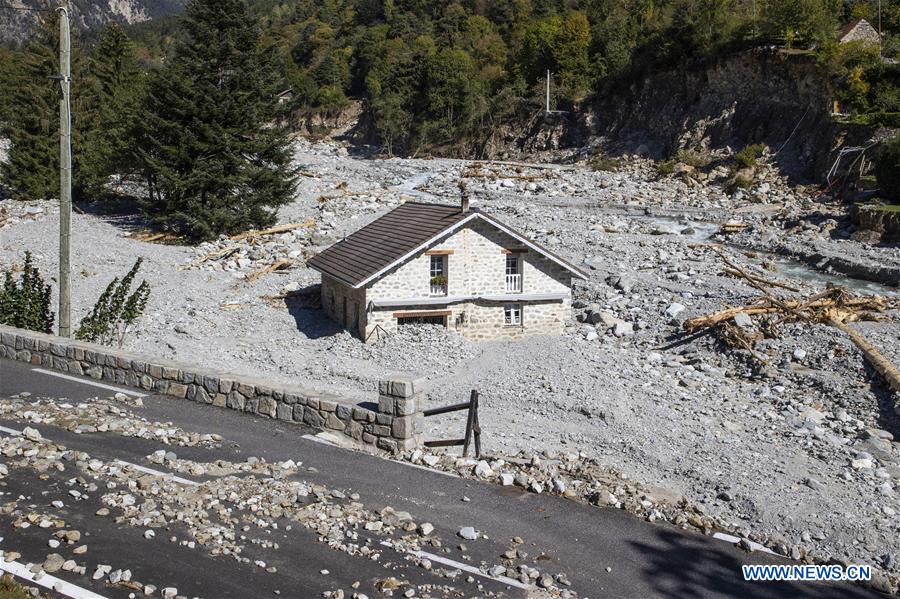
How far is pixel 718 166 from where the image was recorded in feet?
174

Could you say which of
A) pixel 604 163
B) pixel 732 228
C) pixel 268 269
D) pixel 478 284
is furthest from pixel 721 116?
pixel 478 284

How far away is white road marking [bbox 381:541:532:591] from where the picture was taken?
9180 millimetres

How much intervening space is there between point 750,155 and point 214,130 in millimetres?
29788

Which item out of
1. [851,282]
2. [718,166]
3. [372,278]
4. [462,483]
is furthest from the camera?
[718,166]

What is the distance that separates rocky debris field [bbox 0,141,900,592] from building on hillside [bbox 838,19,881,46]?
14155 millimetres

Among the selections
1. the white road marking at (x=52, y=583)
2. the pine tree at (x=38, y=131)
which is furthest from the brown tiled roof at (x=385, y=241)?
the pine tree at (x=38, y=131)

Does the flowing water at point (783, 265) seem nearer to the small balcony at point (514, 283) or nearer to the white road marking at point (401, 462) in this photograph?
the small balcony at point (514, 283)

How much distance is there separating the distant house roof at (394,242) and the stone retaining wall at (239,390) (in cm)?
884

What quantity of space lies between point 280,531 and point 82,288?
21.6 metres

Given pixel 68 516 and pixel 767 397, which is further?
pixel 767 397

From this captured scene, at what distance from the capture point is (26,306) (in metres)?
18.7

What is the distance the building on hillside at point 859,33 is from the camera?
5288cm

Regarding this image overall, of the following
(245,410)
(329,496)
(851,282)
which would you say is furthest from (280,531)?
(851,282)

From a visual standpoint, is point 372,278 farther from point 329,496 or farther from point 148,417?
point 329,496
